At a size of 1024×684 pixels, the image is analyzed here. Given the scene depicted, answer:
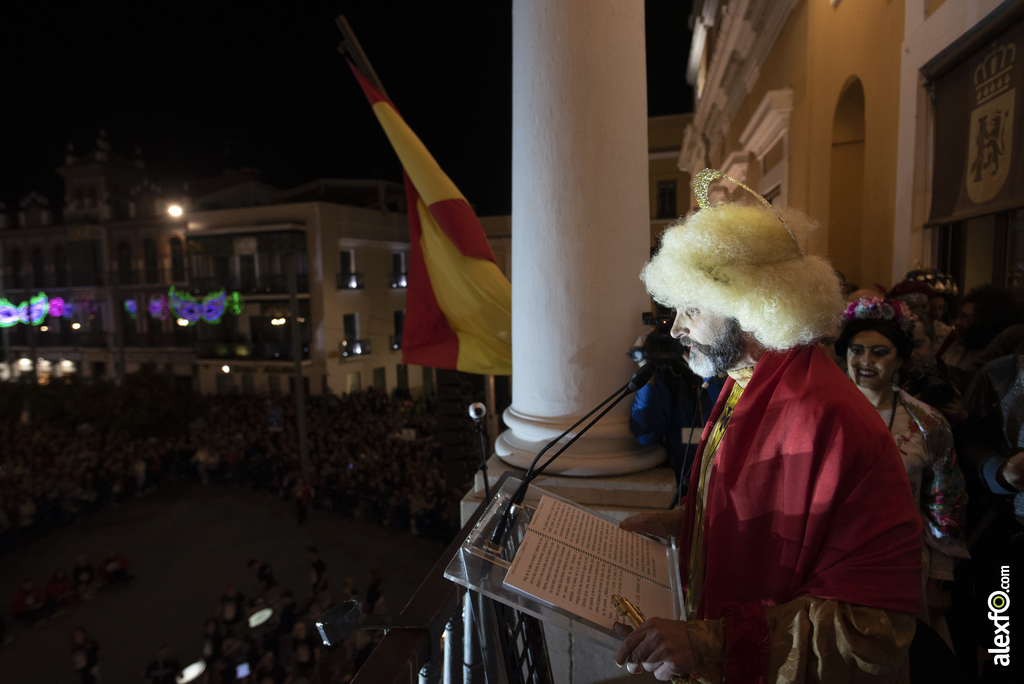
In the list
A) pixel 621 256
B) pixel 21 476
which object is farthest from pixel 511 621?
pixel 21 476

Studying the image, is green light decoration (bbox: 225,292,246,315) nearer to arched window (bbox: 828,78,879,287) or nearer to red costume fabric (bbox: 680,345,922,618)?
arched window (bbox: 828,78,879,287)

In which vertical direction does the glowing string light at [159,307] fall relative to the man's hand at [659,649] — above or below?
above

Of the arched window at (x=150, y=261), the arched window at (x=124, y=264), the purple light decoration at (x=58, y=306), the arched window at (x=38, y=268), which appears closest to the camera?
the arched window at (x=150, y=261)

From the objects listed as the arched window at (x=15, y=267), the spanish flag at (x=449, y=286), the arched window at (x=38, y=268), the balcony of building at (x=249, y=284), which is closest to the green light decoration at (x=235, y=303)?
the balcony of building at (x=249, y=284)

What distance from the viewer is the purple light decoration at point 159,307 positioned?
2577 centimetres

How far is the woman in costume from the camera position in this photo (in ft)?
8.05

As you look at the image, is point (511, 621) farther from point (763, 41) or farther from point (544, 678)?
point (763, 41)

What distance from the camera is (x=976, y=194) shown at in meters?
3.78

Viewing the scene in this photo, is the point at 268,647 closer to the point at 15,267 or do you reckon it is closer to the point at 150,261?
the point at 150,261

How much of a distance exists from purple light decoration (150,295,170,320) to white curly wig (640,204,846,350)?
2861 centimetres

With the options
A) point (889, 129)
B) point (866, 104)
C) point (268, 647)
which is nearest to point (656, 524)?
point (889, 129)

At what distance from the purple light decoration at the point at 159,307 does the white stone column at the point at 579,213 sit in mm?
27414

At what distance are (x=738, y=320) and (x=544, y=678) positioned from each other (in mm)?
1348

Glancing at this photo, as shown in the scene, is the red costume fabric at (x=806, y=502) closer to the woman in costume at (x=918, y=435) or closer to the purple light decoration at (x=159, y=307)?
the woman in costume at (x=918, y=435)
